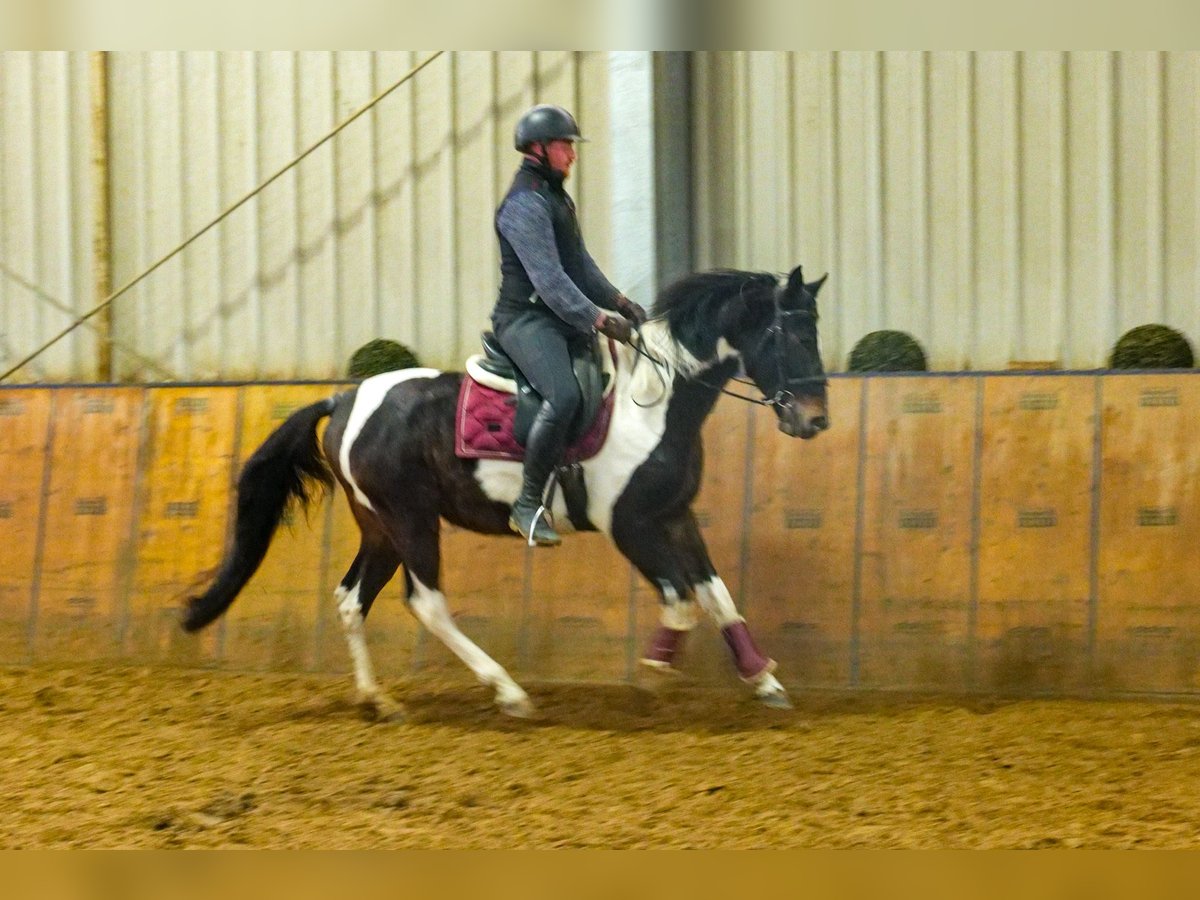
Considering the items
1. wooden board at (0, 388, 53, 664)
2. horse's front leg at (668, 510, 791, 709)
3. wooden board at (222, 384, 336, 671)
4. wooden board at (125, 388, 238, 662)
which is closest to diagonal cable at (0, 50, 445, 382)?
wooden board at (0, 388, 53, 664)

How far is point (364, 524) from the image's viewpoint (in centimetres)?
596

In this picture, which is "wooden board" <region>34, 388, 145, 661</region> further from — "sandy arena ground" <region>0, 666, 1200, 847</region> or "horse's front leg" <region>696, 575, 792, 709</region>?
"horse's front leg" <region>696, 575, 792, 709</region>

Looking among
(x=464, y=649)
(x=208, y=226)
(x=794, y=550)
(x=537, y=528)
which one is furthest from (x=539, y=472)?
(x=208, y=226)

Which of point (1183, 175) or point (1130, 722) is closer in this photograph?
point (1130, 722)

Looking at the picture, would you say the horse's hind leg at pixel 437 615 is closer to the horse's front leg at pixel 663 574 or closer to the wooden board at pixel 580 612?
the horse's front leg at pixel 663 574

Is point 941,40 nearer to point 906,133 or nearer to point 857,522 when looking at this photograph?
point 857,522

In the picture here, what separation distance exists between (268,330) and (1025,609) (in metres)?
4.95

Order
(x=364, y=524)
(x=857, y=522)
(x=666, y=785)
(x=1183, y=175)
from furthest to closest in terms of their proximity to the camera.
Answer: (x=1183, y=175), (x=857, y=522), (x=364, y=524), (x=666, y=785)

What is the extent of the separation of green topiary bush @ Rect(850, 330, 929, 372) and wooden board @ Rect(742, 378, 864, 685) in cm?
46

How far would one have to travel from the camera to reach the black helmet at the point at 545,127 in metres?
5.34

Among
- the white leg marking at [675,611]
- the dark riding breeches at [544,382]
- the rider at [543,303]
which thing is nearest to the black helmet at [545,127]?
the rider at [543,303]

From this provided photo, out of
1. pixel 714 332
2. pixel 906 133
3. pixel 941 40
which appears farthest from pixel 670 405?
pixel 906 133

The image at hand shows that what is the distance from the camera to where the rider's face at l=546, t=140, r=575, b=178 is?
539 centimetres

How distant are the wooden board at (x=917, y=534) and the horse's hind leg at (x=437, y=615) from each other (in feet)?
5.93
